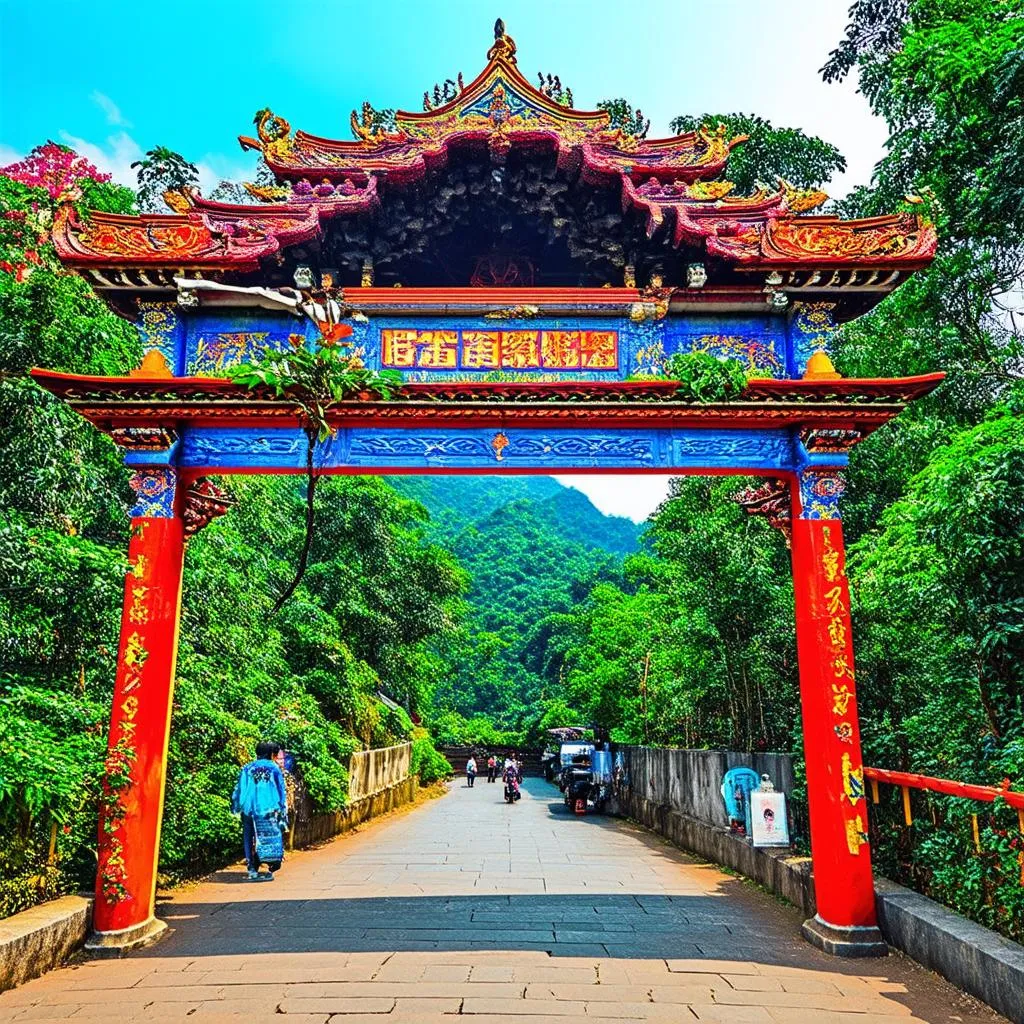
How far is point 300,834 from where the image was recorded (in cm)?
1212

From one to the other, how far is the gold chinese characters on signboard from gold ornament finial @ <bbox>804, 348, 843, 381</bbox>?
174cm

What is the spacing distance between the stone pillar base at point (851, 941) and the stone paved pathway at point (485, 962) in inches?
4.2

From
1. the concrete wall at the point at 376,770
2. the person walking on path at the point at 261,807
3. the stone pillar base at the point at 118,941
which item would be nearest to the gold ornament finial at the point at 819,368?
the person walking on path at the point at 261,807

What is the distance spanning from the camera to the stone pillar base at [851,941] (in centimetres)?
573

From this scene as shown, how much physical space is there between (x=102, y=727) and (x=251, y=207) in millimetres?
4853

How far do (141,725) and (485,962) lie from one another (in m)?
3.22

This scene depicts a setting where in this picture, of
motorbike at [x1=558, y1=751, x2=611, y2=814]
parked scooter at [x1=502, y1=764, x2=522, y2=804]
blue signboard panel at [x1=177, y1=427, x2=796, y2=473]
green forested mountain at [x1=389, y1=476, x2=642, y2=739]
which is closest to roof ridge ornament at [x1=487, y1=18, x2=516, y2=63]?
blue signboard panel at [x1=177, y1=427, x2=796, y2=473]

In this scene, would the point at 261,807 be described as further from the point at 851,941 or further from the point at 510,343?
the point at 851,941

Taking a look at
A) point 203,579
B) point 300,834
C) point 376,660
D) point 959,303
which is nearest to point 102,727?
point 203,579

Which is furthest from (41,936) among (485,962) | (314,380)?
(314,380)

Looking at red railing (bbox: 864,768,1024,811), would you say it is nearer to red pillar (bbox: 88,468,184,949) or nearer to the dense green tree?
red pillar (bbox: 88,468,184,949)

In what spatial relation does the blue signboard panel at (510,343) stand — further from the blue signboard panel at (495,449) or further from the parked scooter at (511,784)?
the parked scooter at (511,784)

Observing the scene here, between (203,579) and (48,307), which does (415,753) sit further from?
(48,307)

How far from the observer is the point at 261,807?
8.55m
